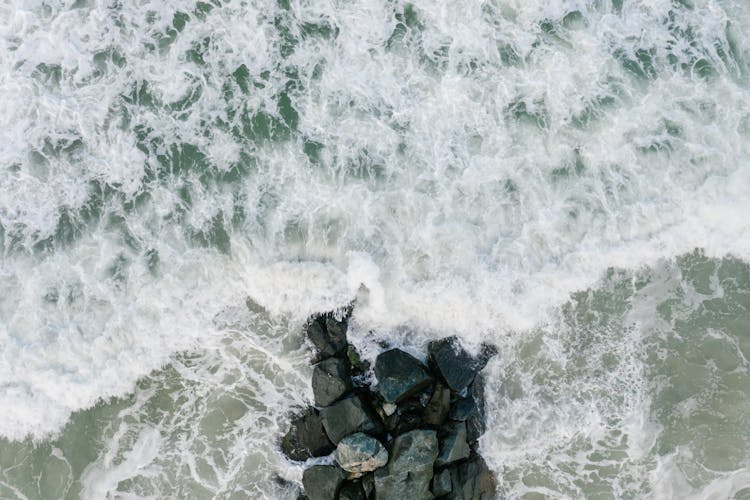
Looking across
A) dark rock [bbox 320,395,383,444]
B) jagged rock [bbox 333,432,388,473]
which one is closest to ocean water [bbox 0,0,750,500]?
dark rock [bbox 320,395,383,444]

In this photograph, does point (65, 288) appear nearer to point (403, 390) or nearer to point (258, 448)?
point (258, 448)

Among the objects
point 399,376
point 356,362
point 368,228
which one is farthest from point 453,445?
point 368,228

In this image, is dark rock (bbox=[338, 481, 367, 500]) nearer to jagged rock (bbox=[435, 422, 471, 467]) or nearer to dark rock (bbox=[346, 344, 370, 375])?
jagged rock (bbox=[435, 422, 471, 467])

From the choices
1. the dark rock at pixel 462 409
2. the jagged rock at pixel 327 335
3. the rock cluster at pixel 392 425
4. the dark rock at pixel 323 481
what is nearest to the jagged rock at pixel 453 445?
the rock cluster at pixel 392 425

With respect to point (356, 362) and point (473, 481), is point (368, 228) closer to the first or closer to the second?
point (356, 362)

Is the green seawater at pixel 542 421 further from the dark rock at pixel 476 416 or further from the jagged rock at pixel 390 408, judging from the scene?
the jagged rock at pixel 390 408
